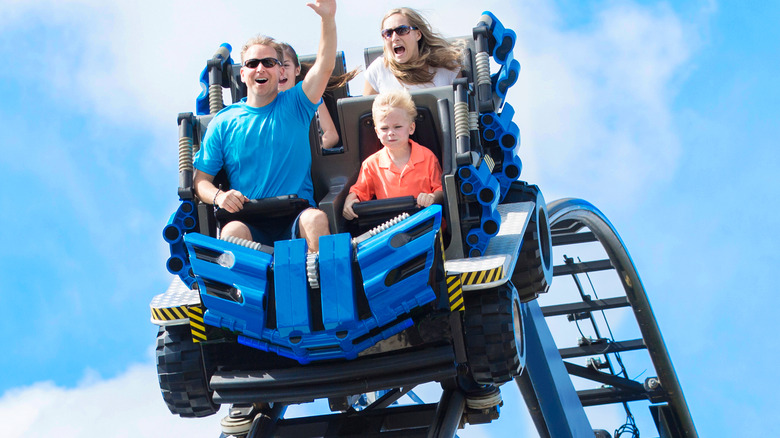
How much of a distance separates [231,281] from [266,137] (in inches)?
29.1

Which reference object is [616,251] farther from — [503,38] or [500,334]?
[500,334]

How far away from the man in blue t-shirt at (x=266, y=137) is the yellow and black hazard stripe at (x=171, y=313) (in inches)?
15.0

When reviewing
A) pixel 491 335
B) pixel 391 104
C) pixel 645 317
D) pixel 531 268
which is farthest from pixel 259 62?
pixel 645 317

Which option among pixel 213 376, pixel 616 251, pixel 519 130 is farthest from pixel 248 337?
pixel 616 251

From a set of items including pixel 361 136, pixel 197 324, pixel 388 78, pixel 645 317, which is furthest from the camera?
pixel 645 317

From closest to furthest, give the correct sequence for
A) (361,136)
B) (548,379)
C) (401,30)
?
(361,136)
(401,30)
(548,379)

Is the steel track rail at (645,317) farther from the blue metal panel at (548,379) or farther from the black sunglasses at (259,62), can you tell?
the black sunglasses at (259,62)

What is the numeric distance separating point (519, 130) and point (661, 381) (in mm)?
3859

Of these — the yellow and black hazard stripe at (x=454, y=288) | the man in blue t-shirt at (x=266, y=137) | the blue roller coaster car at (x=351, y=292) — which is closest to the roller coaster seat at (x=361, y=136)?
the blue roller coaster car at (x=351, y=292)

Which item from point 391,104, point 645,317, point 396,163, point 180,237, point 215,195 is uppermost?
point 645,317

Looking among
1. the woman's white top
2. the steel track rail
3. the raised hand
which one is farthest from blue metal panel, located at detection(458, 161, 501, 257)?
the steel track rail

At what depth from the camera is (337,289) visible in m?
3.06

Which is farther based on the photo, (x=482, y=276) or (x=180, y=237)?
(x=180, y=237)

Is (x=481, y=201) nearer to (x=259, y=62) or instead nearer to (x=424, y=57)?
(x=259, y=62)
